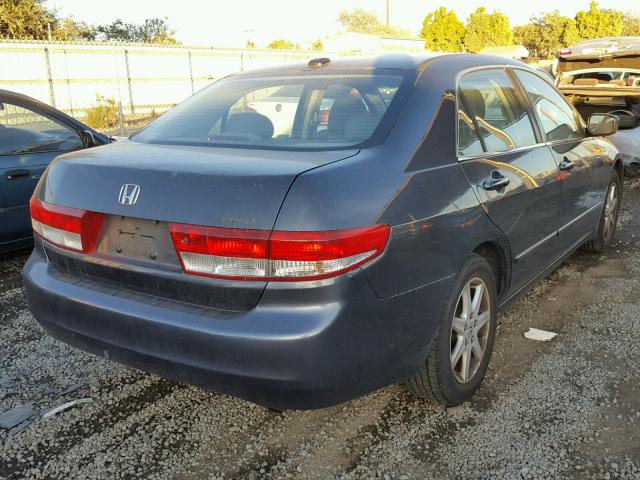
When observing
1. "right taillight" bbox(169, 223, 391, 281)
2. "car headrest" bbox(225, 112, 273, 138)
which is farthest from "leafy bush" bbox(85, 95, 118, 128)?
"right taillight" bbox(169, 223, 391, 281)

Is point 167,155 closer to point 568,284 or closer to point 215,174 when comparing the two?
point 215,174

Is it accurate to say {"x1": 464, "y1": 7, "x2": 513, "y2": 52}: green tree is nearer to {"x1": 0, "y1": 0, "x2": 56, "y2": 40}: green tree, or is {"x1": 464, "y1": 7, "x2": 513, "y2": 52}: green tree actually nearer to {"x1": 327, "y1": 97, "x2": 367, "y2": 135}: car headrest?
{"x1": 0, "y1": 0, "x2": 56, "y2": 40}: green tree

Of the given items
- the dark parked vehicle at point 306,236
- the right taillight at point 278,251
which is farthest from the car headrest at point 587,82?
the right taillight at point 278,251

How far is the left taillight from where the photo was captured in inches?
100.0

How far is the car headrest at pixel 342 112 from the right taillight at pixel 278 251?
699 mm

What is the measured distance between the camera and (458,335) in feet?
9.46

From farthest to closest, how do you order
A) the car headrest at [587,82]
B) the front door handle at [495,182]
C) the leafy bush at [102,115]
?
the leafy bush at [102,115], the car headrest at [587,82], the front door handle at [495,182]

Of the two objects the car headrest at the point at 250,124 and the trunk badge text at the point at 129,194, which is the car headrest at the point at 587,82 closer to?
the car headrest at the point at 250,124

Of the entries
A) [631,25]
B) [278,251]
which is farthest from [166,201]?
[631,25]

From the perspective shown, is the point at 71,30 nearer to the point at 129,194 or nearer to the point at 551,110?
the point at 551,110

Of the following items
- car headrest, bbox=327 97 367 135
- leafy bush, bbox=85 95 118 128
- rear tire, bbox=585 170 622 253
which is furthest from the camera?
leafy bush, bbox=85 95 118 128

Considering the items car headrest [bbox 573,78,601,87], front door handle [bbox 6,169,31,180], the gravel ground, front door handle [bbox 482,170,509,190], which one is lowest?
the gravel ground

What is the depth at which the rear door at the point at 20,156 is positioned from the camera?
495 centimetres

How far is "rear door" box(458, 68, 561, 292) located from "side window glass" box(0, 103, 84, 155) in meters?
3.73
